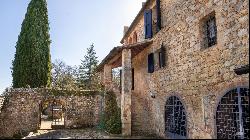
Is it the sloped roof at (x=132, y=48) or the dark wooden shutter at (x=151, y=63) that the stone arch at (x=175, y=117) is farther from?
the sloped roof at (x=132, y=48)

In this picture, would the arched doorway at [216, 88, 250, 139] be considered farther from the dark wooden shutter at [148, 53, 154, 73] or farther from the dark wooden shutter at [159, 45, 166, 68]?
the dark wooden shutter at [148, 53, 154, 73]

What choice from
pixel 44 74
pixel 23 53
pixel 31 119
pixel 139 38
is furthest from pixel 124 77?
pixel 23 53

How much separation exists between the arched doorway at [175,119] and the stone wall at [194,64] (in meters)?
0.30

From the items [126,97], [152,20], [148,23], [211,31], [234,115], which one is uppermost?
[152,20]

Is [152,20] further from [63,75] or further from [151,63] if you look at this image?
[63,75]

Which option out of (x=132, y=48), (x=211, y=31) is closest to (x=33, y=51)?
(x=132, y=48)

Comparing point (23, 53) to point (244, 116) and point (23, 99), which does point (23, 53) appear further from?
point (244, 116)

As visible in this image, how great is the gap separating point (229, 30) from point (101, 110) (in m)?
9.99

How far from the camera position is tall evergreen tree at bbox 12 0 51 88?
18.5 meters

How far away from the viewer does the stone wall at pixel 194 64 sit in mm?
7215

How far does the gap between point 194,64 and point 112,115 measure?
19.8 feet

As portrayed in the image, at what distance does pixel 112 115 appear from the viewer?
13.7 m

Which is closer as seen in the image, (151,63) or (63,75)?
(151,63)

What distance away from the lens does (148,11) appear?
12977 millimetres
